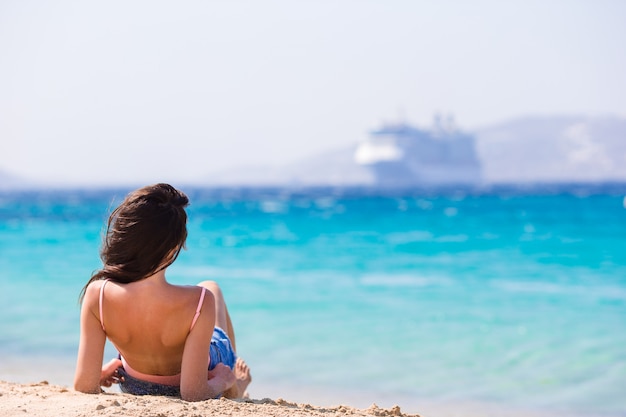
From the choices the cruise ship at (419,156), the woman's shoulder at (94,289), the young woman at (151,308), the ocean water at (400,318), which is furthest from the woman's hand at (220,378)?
the cruise ship at (419,156)

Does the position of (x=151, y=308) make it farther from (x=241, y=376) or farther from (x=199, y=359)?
(x=241, y=376)

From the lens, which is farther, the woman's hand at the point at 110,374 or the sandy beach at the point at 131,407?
the woman's hand at the point at 110,374

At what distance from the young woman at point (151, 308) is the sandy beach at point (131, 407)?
0.07 meters

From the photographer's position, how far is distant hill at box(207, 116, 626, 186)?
136138 mm

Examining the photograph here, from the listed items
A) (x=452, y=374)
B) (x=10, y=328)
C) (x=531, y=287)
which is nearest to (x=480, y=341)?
(x=452, y=374)

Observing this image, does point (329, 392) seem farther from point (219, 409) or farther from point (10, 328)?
point (10, 328)

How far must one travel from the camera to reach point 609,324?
20.4 ft

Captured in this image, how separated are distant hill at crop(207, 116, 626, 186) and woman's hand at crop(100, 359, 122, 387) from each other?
123 meters

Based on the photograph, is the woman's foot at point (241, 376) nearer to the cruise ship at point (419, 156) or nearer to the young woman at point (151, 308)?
the young woman at point (151, 308)

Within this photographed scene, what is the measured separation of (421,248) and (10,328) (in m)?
7.85

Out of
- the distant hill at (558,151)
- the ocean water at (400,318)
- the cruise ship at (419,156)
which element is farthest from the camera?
the distant hill at (558,151)

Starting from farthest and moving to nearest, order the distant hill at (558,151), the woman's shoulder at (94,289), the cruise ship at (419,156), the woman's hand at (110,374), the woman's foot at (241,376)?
1. the distant hill at (558,151)
2. the cruise ship at (419,156)
3. the woman's foot at (241,376)
4. the woman's hand at (110,374)
5. the woman's shoulder at (94,289)

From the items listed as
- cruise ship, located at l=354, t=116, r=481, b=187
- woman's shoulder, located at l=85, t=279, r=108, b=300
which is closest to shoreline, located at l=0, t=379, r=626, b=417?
woman's shoulder, located at l=85, t=279, r=108, b=300

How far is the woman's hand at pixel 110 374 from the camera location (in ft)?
8.75
